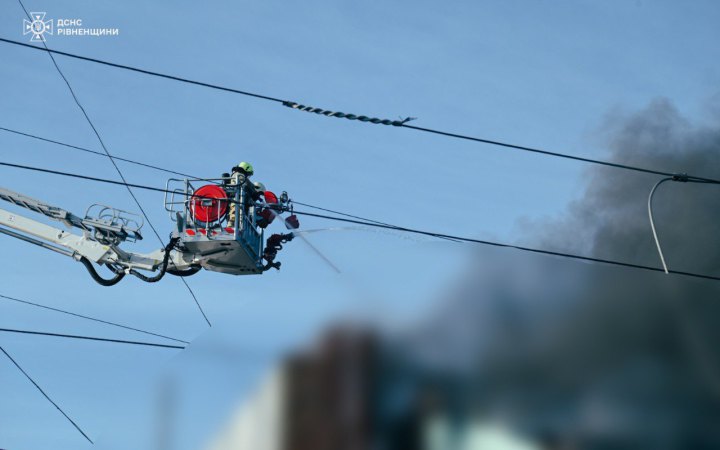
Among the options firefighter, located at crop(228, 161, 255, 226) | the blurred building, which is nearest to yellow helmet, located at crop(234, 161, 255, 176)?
firefighter, located at crop(228, 161, 255, 226)

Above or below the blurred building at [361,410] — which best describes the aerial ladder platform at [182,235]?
above

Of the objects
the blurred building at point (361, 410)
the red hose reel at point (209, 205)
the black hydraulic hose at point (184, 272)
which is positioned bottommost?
the blurred building at point (361, 410)

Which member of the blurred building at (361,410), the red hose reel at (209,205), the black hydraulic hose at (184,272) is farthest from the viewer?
the black hydraulic hose at (184,272)

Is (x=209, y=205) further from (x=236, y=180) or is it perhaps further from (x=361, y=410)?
(x=361, y=410)

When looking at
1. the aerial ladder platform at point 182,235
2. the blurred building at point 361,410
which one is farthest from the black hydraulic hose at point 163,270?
the blurred building at point 361,410

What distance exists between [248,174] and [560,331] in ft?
35.7

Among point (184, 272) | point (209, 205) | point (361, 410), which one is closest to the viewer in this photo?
point (361, 410)

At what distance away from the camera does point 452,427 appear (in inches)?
466

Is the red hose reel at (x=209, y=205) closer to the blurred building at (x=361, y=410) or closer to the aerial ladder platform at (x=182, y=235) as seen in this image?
the aerial ladder platform at (x=182, y=235)

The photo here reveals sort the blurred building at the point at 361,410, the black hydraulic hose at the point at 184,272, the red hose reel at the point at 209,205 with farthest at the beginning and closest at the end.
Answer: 1. the black hydraulic hose at the point at 184,272
2. the red hose reel at the point at 209,205
3. the blurred building at the point at 361,410

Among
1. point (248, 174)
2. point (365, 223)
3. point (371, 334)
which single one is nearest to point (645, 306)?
point (371, 334)

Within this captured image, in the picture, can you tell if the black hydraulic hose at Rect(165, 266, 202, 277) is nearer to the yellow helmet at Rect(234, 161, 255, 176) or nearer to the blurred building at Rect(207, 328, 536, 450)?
the yellow helmet at Rect(234, 161, 255, 176)

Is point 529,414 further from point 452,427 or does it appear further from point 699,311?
point 699,311

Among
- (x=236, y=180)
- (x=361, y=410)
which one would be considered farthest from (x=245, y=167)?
(x=361, y=410)
